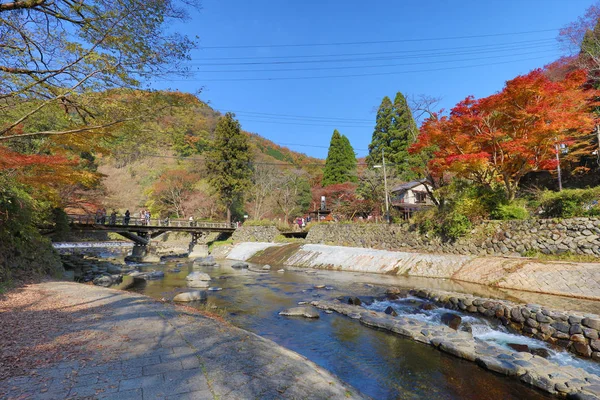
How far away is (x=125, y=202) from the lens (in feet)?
153

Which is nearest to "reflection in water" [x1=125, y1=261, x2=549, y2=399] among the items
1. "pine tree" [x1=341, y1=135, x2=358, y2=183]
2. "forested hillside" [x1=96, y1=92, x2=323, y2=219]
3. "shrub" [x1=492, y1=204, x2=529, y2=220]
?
"forested hillside" [x1=96, y1=92, x2=323, y2=219]

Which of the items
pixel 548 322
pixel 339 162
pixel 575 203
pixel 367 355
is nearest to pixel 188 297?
pixel 367 355

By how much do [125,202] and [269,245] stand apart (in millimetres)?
31943

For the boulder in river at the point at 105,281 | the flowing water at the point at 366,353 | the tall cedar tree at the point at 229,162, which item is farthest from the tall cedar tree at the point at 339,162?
the boulder in river at the point at 105,281

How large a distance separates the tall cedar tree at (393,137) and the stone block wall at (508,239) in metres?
14.7

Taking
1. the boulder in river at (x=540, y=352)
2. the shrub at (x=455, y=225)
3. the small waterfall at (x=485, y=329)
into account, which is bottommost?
the small waterfall at (x=485, y=329)

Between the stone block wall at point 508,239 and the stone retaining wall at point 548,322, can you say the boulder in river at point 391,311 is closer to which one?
the stone retaining wall at point 548,322

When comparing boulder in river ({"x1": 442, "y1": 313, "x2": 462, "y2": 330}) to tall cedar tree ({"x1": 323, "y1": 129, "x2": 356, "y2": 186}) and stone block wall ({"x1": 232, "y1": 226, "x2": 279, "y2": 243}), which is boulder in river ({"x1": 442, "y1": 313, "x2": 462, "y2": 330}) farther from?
tall cedar tree ({"x1": 323, "y1": 129, "x2": 356, "y2": 186})

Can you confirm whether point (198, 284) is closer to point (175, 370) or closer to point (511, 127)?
point (175, 370)

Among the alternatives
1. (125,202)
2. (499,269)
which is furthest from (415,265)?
(125,202)

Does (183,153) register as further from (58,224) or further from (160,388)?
(160,388)

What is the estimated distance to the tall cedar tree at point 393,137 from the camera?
33.7 meters

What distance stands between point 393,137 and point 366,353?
32.6 metres

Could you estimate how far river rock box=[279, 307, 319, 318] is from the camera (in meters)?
8.61
